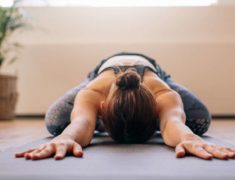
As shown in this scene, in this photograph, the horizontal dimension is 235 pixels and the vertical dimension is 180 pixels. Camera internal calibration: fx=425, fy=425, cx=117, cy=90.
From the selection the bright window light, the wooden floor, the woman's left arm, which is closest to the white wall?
the bright window light

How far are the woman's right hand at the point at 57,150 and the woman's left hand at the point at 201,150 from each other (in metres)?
0.27

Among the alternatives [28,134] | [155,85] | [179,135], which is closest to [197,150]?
[179,135]

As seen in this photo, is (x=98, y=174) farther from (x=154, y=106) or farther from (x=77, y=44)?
(x=77, y=44)

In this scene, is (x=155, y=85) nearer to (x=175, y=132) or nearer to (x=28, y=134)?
(x=175, y=132)

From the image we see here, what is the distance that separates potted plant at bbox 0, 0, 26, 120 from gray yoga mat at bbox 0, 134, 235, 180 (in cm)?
203

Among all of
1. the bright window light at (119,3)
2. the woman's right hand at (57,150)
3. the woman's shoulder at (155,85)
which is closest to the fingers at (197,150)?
the woman's right hand at (57,150)

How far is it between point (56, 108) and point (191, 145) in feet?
2.80

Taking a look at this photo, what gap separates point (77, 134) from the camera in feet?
4.09

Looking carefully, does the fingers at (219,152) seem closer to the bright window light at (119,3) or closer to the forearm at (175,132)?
the forearm at (175,132)

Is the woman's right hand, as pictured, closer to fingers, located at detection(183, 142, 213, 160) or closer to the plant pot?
fingers, located at detection(183, 142, 213, 160)

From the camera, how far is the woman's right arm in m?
1.08

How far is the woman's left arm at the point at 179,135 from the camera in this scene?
3.53 feet

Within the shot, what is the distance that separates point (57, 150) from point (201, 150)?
1.20 ft

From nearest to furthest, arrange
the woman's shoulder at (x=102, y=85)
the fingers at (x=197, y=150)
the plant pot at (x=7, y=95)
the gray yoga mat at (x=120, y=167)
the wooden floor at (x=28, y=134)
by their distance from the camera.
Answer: the gray yoga mat at (x=120, y=167) → the fingers at (x=197, y=150) → the woman's shoulder at (x=102, y=85) → the wooden floor at (x=28, y=134) → the plant pot at (x=7, y=95)
